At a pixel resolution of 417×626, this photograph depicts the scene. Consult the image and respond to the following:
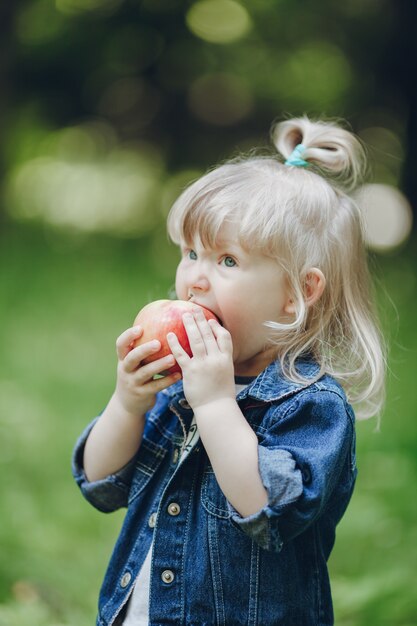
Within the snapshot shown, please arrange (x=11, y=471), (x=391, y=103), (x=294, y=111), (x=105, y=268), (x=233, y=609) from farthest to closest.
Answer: (x=294, y=111) < (x=391, y=103) < (x=105, y=268) < (x=11, y=471) < (x=233, y=609)

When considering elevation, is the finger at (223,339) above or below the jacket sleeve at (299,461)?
above

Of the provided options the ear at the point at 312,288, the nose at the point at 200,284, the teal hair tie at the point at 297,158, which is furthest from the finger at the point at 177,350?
the teal hair tie at the point at 297,158

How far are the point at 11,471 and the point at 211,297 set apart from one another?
1967 mm

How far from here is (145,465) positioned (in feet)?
6.78

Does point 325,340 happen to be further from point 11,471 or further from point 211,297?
point 11,471

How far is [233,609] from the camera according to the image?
1.83 meters

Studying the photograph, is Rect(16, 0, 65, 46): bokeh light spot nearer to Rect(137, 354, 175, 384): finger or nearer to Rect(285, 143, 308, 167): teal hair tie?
Rect(285, 143, 308, 167): teal hair tie

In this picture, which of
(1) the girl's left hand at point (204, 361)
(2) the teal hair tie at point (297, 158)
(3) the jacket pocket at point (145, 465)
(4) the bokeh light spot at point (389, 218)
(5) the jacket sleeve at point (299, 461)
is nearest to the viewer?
(5) the jacket sleeve at point (299, 461)

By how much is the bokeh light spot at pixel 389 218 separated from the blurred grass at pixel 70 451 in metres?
0.20

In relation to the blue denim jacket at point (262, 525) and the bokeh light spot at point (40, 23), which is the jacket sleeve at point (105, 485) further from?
the bokeh light spot at point (40, 23)

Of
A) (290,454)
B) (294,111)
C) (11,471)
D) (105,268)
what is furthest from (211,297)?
(294,111)

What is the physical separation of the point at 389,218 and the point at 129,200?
2503 millimetres

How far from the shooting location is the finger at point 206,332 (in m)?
1.82

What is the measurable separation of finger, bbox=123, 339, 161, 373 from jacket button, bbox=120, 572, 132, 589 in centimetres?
47
